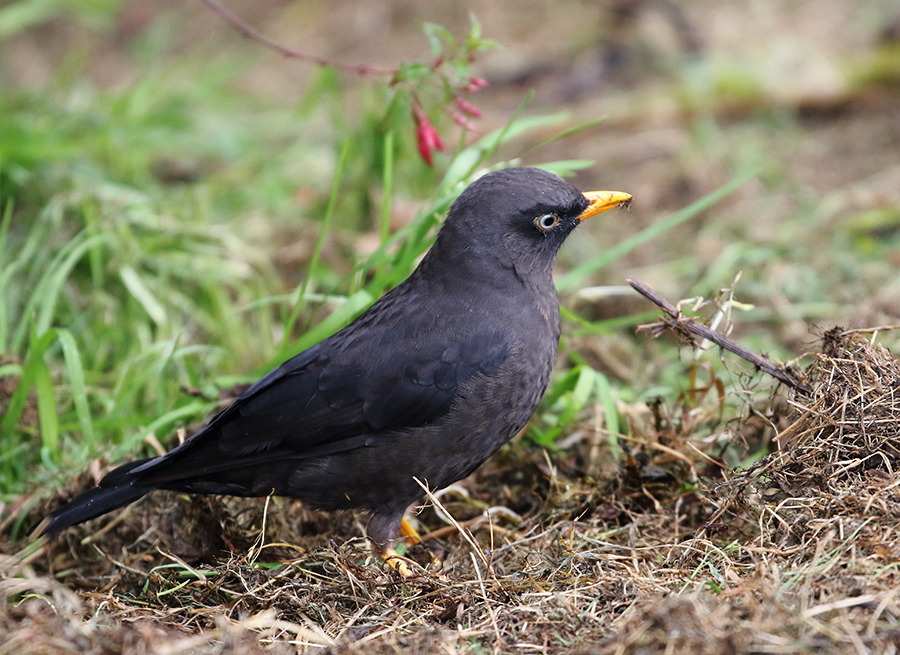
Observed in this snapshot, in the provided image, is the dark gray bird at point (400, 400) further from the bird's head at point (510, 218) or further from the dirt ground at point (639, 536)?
the dirt ground at point (639, 536)

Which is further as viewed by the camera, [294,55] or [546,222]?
[294,55]

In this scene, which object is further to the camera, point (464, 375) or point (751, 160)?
point (751, 160)

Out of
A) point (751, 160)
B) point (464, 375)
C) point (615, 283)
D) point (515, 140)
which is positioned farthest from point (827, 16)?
point (464, 375)

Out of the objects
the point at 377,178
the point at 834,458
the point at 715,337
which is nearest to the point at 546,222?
the point at 715,337

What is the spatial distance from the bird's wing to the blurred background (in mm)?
511

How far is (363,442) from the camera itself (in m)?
3.36

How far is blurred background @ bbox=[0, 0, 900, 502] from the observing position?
13.4 ft

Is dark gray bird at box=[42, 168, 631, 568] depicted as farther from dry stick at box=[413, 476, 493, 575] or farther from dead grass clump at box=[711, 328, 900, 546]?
dead grass clump at box=[711, 328, 900, 546]

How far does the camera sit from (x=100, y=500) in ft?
10.8

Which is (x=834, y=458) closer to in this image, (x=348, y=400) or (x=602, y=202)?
(x=602, y=202)

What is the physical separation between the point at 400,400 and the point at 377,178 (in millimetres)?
2502

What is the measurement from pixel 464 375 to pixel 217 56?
639 centimetres

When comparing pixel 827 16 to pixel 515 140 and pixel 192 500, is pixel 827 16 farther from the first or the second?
pixel 192 500

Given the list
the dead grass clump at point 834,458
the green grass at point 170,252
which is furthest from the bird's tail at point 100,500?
the dead grass clump at point 834,458
